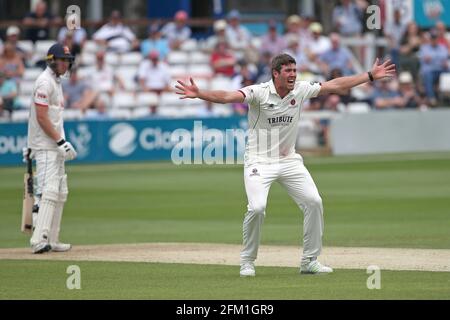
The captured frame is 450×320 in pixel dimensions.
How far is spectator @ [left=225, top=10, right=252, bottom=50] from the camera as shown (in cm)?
3036

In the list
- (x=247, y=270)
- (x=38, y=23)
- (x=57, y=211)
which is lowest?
(x=247, y=270)

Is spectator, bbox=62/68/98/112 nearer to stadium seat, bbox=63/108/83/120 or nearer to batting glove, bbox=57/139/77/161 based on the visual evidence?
stadium seat, bbox=63/108/83/120

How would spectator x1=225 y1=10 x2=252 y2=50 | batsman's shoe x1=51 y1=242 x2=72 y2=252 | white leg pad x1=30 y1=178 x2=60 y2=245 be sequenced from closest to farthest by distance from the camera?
white leg pad x1=30 y1=178 x2=60 y2=245, batsman's shoe x1=51 y1=242 x2=72 y2=252, spectator x1=225 y1=10 x2=252 y2=50

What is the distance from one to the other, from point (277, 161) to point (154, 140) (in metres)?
16.1

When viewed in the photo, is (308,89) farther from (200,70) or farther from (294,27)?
(294,27)

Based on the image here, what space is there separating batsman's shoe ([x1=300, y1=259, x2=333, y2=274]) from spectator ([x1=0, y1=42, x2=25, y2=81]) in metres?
16.5

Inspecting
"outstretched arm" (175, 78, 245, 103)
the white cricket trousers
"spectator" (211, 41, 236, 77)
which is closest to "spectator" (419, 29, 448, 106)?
"spectator" (211, 41, 236, 77)

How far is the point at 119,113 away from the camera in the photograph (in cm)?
2766

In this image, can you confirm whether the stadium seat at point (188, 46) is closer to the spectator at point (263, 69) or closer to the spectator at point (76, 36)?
the spectator at point (263, 69)

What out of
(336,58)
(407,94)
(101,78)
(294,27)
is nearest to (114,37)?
(101,78)

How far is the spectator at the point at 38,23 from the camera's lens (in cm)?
2845

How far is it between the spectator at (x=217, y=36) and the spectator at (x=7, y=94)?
5737 millimetres

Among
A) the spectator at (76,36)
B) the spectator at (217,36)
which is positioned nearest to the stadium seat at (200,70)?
the spectator at (217,36)
